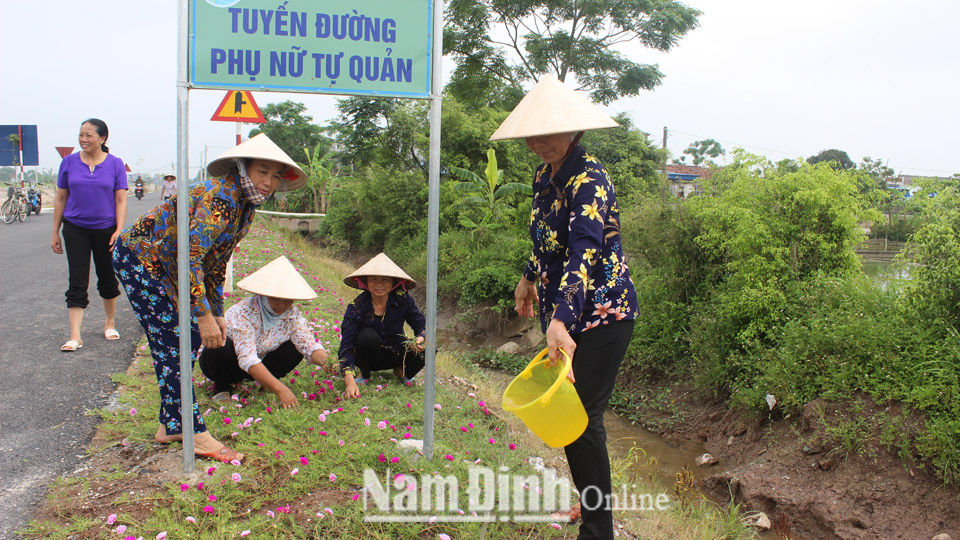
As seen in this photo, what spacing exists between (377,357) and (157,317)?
1.74 meters

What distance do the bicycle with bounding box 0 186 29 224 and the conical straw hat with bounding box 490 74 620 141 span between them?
19738mm

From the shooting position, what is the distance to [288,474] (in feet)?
10.5

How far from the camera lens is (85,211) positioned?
5234 millimetres

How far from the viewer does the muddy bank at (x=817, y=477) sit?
186 inches

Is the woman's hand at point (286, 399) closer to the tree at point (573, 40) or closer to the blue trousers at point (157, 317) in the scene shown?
the blue trousers at point (157, 317)

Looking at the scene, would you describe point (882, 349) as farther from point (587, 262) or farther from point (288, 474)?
point (288, 474)

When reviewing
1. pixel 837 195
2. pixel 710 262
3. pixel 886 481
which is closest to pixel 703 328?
pixel 710 262

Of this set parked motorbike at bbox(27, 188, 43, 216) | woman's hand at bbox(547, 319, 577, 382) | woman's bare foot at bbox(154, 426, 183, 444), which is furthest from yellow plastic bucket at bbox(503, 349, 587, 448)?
parked motorbike at bbox(27, 188, 43, 216)

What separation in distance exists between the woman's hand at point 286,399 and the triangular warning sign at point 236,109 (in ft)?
13.6

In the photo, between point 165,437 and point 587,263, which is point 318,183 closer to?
point 165,437

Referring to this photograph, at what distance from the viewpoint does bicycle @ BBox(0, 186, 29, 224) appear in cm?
1791

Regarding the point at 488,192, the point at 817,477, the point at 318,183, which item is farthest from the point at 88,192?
the point at 318,183

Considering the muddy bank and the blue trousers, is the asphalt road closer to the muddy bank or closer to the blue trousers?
the blue trousers

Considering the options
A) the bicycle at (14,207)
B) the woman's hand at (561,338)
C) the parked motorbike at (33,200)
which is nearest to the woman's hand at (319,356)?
the woman's hand at (561,338)
